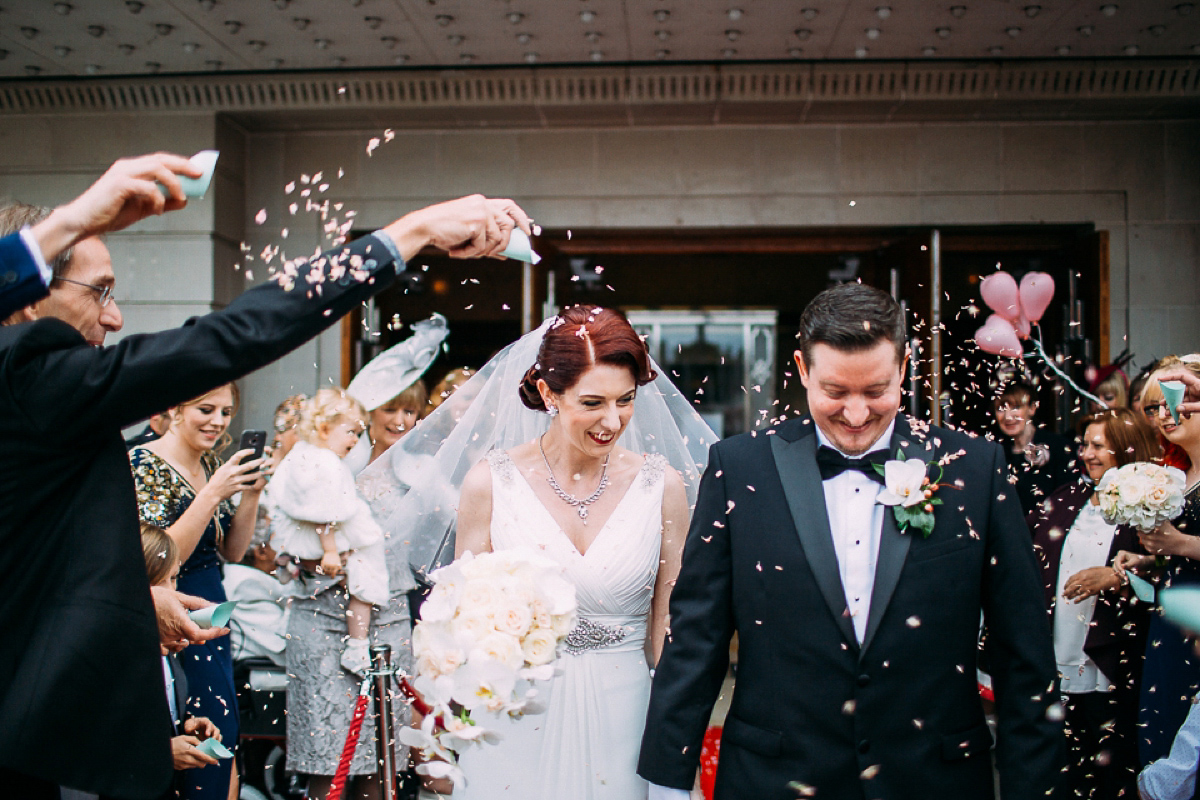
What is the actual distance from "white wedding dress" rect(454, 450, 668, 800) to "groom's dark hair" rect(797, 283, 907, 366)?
80 centimetres

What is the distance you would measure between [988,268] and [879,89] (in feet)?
5.33

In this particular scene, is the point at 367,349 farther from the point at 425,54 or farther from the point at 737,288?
the point at 737,288

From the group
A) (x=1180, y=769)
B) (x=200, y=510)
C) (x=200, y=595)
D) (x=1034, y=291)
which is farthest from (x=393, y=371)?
(x=1034, y=291)

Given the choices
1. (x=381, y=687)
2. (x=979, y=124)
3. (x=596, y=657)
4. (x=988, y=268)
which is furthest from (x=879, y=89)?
(x=381, y=687)

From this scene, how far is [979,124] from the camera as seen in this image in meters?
5.75

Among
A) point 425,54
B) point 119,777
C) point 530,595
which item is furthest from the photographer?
point 425,54

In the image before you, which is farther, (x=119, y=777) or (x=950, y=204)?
(x=950, y=204)

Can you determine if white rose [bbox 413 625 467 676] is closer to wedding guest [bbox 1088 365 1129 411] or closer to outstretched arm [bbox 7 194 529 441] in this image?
outstretched arm [bbox 7 194 529 441]

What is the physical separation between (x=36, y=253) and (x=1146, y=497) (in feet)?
9.62

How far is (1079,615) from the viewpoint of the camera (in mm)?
3135

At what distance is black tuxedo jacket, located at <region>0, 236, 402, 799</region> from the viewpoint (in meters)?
1.26

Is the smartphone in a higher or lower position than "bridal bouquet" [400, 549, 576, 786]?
higher

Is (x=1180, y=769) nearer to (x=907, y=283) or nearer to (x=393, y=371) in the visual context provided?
(x=393, y=371)

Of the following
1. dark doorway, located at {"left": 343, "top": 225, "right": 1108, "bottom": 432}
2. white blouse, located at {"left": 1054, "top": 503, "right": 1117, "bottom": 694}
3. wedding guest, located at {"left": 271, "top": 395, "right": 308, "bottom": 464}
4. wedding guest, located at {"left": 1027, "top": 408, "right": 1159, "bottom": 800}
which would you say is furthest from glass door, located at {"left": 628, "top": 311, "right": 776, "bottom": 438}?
white blouse, located at {"left": 1054, "top": 503, "right": 1117, "bottom": 694}
